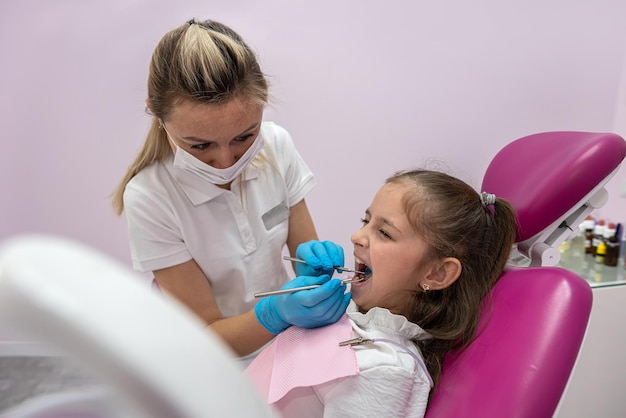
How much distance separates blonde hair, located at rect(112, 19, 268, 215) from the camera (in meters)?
1.16

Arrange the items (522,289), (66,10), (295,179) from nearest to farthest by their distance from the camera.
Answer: (522,289), (295,179), (66,10)

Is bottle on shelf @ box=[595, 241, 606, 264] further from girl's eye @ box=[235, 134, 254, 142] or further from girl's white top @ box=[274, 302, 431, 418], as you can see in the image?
girl's eye @ box=[235, 134, 254, 142]

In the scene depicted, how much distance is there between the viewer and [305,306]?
1.20 metres

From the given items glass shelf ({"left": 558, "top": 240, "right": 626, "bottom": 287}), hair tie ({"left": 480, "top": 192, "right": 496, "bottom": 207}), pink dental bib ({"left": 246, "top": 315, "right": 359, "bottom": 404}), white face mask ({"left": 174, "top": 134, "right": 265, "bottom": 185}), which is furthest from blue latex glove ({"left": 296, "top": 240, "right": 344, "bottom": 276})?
glass shelf ({"left": 558, "top": 240, "right": 626, "bottom": 287})

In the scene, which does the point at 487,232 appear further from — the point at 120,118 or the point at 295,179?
the point at 120,118

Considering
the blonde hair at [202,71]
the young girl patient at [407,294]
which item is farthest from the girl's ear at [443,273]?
the blonde hair at [202,71]

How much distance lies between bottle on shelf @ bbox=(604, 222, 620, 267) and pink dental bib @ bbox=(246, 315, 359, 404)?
1.43 m

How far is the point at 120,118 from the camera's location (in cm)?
245

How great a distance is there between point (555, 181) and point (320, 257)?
0.57m

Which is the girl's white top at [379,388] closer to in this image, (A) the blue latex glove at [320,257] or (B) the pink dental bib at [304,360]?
(B) the pink dental bib at [304,360]

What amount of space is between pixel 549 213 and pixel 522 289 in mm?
236

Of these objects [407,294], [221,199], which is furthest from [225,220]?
[407,294]

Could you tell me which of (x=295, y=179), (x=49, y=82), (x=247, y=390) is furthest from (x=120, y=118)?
(x=247, y=390)

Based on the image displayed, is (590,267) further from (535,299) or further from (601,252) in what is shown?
(535,299)
